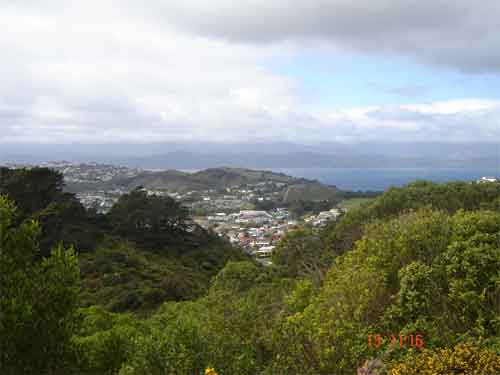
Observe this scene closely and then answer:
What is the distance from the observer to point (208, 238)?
42.5 meters

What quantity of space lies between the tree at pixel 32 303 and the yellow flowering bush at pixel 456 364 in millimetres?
4816

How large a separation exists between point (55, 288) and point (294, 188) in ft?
388

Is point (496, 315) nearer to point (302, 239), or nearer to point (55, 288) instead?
point (55, 288)

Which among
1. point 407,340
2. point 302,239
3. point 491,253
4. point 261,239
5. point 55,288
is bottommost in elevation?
point 261,239

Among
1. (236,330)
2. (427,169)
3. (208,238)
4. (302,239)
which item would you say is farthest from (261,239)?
(427,169)

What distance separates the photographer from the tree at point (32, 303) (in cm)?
641

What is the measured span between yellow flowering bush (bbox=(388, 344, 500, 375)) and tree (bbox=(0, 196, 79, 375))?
4816 mm
